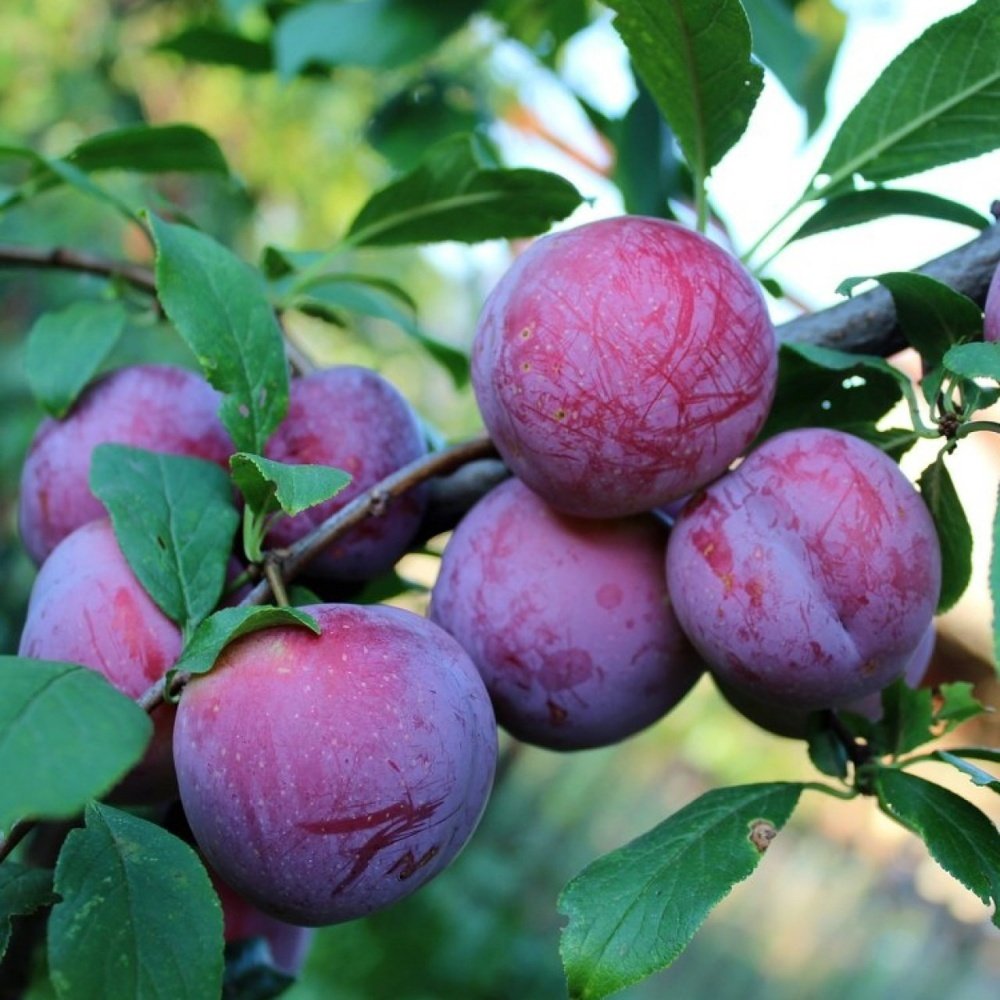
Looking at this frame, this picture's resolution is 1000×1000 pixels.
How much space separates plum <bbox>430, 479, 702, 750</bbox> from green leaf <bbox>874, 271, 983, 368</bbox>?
161 mm

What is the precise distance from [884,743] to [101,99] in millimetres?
3225

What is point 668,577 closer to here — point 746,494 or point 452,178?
point 746,494

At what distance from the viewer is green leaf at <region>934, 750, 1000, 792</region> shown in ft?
1.53

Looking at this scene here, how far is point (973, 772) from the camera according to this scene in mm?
486

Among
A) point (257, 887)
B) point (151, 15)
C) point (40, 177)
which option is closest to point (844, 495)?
point (257, 887)

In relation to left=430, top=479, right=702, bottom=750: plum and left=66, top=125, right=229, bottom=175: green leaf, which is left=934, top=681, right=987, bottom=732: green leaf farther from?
left=66, top=125, right=229, bottom=175: green leaf

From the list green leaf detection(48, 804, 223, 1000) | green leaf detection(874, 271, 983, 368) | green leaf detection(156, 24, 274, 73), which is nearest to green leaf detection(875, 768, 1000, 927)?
green leaf detection(874, 271, 983, 368)

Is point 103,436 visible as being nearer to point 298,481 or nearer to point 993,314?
point 298,481

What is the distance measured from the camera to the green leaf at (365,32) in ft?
2.98

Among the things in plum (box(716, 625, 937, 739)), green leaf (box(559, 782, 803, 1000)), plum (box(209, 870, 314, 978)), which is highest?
green leaf (box(559, 782, 803, 1000))

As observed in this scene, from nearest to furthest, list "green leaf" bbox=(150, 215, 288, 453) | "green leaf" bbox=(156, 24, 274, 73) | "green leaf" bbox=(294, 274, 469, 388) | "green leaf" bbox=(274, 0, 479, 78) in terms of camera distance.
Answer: "green leaf" bbox=(150, 215, 288, 453), "green leaf" bbox=(294, 274, 469, 388), "green leaf" bbox=(274, 0, 479, 78), "green leaf" bbox=(156, 24, 274, 73)

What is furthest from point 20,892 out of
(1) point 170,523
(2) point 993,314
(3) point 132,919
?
(2) point 993,314

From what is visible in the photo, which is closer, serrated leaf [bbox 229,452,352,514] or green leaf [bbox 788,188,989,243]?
serrated leaf [bbox 229,452,352,514]

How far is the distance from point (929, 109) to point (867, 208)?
7cm
